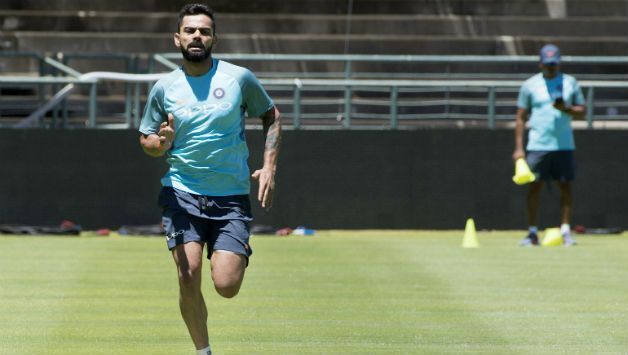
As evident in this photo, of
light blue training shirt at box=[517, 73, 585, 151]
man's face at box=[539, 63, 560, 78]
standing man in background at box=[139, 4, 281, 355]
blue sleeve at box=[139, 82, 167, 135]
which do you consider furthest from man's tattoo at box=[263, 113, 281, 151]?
light blue training shirt at box=[517, 73, 585, 151]

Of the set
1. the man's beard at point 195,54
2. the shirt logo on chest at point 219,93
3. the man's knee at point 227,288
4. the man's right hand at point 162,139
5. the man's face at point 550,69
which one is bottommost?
the man's knee at point 227,288

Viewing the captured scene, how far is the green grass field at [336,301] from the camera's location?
922 cm

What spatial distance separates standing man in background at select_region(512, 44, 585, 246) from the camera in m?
16.7

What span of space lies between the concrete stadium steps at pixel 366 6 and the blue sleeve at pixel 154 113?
727 inches

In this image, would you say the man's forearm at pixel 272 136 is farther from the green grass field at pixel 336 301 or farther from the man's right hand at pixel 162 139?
the green grass field at pixel 336 301

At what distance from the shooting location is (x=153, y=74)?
20.9 meters

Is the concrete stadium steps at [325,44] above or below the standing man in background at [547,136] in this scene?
above

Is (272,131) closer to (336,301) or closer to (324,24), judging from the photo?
(336,301)

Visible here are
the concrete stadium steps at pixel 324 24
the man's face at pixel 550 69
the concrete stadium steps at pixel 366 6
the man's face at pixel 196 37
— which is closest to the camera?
the man's face at pixel 196 37

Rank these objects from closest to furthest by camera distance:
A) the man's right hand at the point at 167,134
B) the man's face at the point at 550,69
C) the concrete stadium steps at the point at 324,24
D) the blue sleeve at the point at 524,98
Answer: the man's right hand at the point at 167,134 < the man's face at the point at 550,69 < the blue sleeve at the point at 524,98 < the concrete stadium steps at the point at 324,24

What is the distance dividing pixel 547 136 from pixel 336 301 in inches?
247

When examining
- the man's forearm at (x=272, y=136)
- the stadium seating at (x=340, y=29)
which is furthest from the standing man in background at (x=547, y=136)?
the man's forearm at (x=272, y=136)

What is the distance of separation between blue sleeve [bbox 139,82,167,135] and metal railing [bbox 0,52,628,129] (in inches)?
447

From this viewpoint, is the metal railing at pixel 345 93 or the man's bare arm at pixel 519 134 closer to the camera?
the man's bare arm at pixel 519 134
